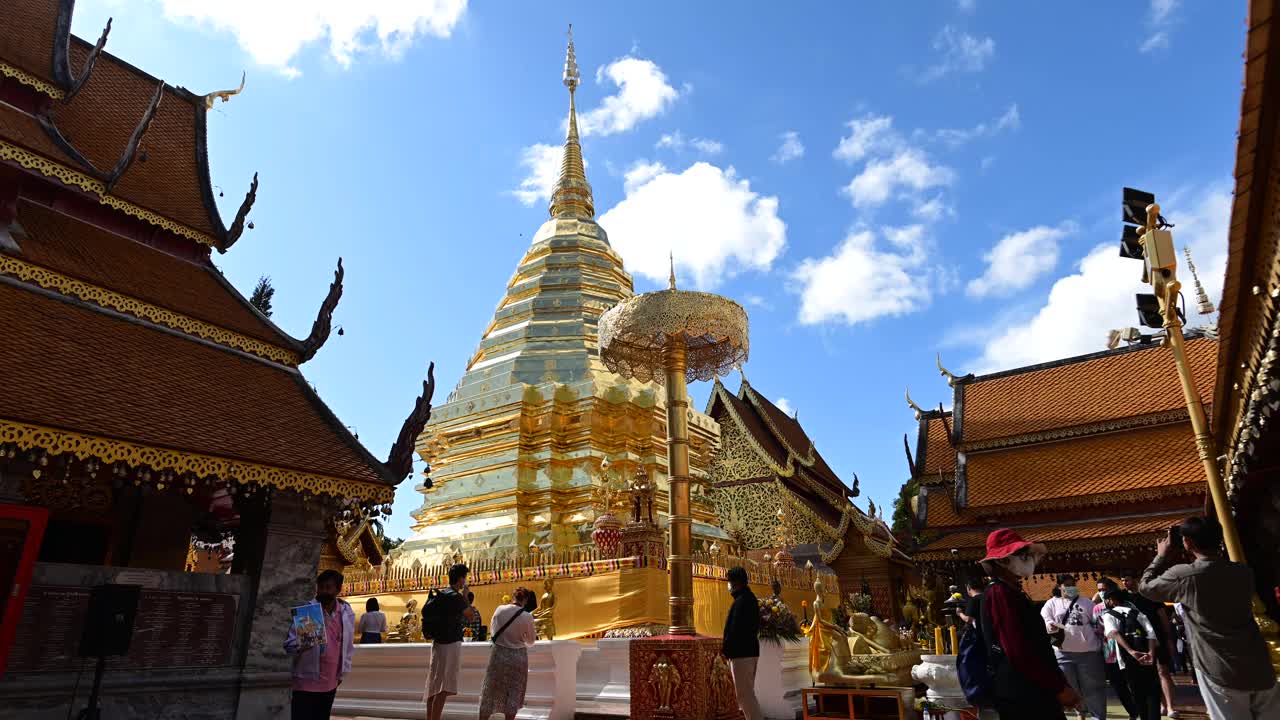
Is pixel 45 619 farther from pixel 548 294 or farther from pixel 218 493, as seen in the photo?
pixel 548 294

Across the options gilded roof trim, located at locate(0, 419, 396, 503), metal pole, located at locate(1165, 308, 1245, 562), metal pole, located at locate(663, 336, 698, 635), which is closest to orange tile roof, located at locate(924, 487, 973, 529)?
metal pole, located at locate(1165, 308, 1245, 562)

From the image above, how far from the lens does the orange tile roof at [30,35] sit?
676 cm

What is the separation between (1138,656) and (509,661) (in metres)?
4.72

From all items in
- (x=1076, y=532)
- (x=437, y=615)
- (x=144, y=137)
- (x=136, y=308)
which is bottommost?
(x=437, y=615)

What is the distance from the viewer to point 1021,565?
287 cm

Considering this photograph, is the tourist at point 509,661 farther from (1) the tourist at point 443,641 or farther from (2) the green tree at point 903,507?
(2) the green tree at point 903,507

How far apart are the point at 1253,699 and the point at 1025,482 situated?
945 cm

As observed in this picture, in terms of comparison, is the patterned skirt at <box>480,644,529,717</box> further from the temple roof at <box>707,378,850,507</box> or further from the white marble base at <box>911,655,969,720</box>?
the temple roof at <box>707,378,850,507</box>

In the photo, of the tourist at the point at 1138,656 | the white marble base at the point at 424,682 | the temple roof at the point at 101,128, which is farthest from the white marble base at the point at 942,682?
the temple roof at the point at 101,128

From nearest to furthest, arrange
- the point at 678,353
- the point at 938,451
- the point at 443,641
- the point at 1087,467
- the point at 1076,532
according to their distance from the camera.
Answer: the point at 443,641 < the point at 678,353 < the point at 1076,532 < the point at 1087,467 < the point at 938,451

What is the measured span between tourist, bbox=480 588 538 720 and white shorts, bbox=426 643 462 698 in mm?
361

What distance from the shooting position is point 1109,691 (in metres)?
9.60

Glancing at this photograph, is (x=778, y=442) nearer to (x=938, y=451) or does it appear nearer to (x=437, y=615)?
(x=938, y=451)

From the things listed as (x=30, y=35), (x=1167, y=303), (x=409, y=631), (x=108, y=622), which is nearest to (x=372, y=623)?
(x=409, y=631)
